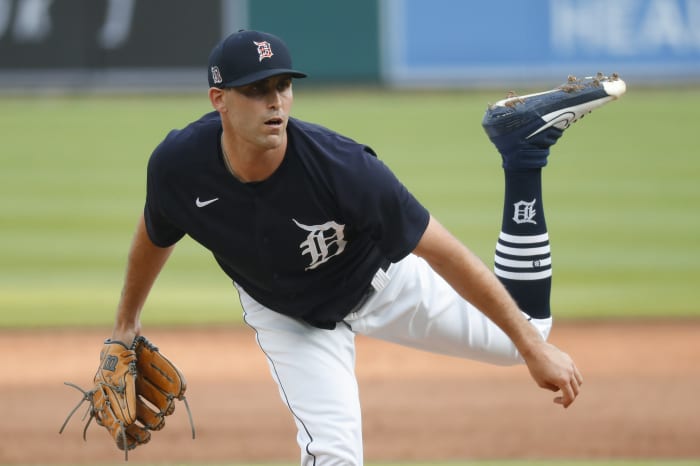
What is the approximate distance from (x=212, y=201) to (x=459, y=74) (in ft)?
48.4

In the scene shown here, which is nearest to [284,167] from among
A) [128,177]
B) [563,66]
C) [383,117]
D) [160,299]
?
[160,299]

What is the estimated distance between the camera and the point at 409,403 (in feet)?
19.7

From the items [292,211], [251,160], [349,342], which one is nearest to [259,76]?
[251,160]

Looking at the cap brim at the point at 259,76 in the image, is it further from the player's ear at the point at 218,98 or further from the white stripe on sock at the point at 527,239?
the white stripe on sock at the point at 527,239

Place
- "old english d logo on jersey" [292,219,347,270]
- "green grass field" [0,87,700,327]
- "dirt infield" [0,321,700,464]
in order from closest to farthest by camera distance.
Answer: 1. "old english d logo on jersey" [292,219,347,270]
2. "dirt infield" [0,321,700,464]
3. "green grass field" [0,87,700,327]

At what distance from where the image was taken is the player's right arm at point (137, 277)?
3740 millimetres

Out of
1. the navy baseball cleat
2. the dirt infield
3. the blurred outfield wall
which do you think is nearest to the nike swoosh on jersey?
the navy baseball cleat

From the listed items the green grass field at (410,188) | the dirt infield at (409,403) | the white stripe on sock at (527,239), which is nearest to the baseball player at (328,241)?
the white stripe on sock at (527,239)

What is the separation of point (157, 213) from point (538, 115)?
1.43 meters

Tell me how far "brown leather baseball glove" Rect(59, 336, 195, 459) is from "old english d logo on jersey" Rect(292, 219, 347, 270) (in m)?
0.72

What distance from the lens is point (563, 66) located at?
1745cm

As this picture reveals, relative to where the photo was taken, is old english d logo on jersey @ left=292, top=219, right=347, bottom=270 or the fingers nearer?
the fingers

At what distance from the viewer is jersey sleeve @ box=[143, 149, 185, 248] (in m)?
3.54

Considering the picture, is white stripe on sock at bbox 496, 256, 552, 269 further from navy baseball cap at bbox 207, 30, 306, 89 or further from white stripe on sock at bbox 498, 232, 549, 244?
navy baseball cap at bbox 207, 30, 306, 89
